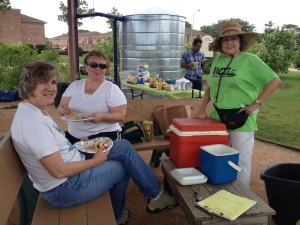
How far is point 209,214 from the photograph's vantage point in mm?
1701

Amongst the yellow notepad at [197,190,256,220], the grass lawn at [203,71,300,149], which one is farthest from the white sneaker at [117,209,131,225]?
the grass lawn at [203,71,300,149]

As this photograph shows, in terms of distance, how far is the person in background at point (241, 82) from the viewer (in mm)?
2562

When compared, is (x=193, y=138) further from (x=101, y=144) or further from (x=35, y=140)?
(x=35, y=140)

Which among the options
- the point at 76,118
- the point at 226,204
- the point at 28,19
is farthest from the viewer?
the point at 28,19

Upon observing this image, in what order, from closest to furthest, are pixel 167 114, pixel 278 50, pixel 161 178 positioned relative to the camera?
pixel 167 114, pixel 161 178, pixel 278 50

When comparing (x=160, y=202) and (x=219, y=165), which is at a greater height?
(x=219, y=165)

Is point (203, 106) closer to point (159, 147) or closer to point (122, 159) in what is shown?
point (159, 147)

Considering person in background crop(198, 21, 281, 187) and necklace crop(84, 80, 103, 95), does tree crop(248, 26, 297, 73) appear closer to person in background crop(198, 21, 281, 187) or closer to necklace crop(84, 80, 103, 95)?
person in background crop(198, 21, 281, 187)

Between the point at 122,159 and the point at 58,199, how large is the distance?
563 millimetres

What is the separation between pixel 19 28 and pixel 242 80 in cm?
4177

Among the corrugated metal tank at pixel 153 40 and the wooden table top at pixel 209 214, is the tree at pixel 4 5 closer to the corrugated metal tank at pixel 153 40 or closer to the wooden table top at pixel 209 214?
the corrugated metal tank at pixel 153 40

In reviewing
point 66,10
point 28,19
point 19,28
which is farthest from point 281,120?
point 28,19

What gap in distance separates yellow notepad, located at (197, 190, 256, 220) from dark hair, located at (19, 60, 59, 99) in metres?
1.25

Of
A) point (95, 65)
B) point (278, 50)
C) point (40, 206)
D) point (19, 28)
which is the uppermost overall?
point (19, 28)
